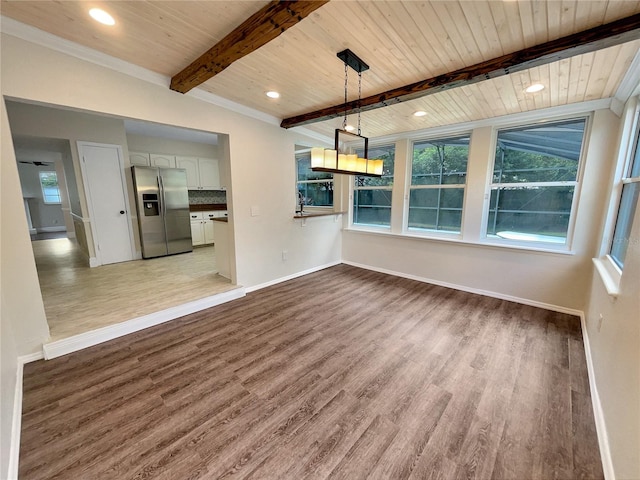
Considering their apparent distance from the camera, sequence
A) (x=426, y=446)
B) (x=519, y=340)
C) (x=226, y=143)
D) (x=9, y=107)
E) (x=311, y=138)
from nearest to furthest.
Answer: (x=426, y=446) → (x=519, y=340) → (x=226, y=143) → (x=9, y=107) → (x=311, y=138)

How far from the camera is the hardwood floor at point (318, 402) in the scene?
1.38 m

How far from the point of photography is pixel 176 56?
2.23m

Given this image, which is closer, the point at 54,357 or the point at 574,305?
the point at 54,357

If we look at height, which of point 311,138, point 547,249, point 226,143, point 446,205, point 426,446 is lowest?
point 426,446

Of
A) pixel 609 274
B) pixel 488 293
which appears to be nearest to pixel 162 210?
pixel 488 293

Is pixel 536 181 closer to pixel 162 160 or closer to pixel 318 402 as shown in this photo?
pixel 318 402

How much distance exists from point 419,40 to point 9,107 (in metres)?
5.66

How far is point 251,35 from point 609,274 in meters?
3.45

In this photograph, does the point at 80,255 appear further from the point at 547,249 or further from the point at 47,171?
the point at 547,249

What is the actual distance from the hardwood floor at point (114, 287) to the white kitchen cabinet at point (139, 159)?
2.18m

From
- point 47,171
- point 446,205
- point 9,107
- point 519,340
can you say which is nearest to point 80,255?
point 9,107

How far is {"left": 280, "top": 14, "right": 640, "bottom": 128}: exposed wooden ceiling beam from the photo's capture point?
64.2 inches

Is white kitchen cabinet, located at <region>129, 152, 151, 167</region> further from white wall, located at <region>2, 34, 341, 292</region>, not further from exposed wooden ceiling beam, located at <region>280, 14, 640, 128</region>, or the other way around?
exposed wooden ceiling beam, located at <region>280, 14, 640, 128</region>

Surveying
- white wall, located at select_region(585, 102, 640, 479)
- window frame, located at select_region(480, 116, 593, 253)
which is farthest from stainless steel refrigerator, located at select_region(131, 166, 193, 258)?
white wall, located at select_region(585, 102, 640, 479)
